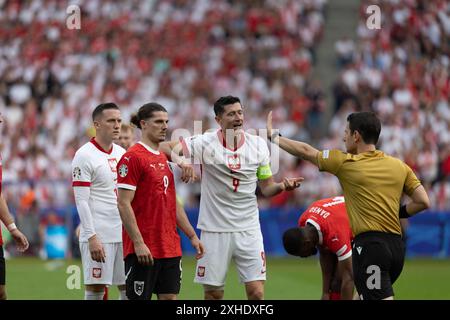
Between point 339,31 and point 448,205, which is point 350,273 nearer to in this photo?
point 448,205

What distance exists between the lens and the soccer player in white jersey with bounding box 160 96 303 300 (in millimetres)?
10445

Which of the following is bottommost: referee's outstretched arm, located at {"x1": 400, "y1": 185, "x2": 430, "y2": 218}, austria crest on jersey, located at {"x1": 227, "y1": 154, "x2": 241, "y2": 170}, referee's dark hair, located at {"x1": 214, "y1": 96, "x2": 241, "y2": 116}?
referee's outstretched arm, located at {"x1": 400, "y1": 185, "x2": 430, "y2": 218}

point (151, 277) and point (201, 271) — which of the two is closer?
point (151, 277)

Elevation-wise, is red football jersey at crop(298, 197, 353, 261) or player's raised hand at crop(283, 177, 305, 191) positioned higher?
player's raised hand at crop(283, 177, 305, 191)

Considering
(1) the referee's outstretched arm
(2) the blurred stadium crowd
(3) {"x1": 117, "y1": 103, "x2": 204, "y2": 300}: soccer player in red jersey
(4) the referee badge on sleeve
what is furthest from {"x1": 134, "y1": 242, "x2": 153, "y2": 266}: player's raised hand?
(2) the blurred stadium crowd

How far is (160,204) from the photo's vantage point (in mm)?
9664

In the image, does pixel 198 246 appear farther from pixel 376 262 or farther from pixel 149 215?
pixel 376 262

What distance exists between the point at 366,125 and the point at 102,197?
3.18 metres

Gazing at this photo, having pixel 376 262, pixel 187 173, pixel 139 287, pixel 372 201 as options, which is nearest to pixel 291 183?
pixel 187 173

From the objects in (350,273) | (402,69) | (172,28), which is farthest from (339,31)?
(350,273)

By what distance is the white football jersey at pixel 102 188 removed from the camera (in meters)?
10.6

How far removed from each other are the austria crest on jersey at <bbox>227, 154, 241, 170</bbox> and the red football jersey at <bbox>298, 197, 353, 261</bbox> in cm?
109

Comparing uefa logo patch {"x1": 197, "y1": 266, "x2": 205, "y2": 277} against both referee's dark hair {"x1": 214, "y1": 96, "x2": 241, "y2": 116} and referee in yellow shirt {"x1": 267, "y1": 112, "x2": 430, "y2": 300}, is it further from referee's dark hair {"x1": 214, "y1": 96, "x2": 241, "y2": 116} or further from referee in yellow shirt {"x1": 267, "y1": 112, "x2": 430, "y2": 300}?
referee in yellow shirt {"x1": 267, "y1": 112, "x2": 430, "y2": 300}

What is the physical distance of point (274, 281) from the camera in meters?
17.4
